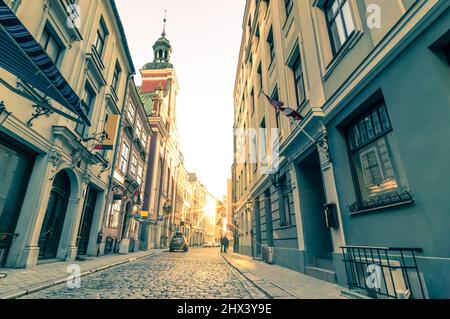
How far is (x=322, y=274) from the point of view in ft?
22.0

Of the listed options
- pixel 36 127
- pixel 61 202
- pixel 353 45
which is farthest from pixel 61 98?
pixel 353 45

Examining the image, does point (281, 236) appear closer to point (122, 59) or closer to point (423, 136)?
point (423, 136)

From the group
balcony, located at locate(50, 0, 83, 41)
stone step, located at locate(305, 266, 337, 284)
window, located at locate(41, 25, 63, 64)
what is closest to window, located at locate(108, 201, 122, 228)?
window, located at locate(41, 25, 63, 64)

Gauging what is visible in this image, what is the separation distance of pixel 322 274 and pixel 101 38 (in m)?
16.4

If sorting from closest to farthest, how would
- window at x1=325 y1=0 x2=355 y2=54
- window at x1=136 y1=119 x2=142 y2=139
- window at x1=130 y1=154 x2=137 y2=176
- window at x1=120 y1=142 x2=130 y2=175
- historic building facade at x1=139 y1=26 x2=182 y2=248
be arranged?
window at x1=325 y1=0 x2=355 y2=54
window at x1=120 y1=142 x2=130 y2=175
window at x1=130 y1=154 x2=137 y2=176
window at x1=136 y1=119 x2=142 y2=139
historic building facade at x1=139 y1=26 x2=182 y2=248

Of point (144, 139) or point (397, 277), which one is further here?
point (144, 139)

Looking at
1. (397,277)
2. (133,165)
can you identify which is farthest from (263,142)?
(133,165)

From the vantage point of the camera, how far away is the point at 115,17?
1451 cm

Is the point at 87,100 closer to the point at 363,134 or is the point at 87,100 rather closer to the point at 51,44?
the point at 51,44

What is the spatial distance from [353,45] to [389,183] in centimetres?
367

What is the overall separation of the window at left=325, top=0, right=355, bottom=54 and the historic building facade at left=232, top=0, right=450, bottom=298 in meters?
0.03

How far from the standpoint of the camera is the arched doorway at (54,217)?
973 cm

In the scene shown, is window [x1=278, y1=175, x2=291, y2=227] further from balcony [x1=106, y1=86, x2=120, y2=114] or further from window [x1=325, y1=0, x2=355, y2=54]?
balcony [x1=106, y1=86, x2=120, y2=114]

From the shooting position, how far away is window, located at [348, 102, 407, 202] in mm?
4773
